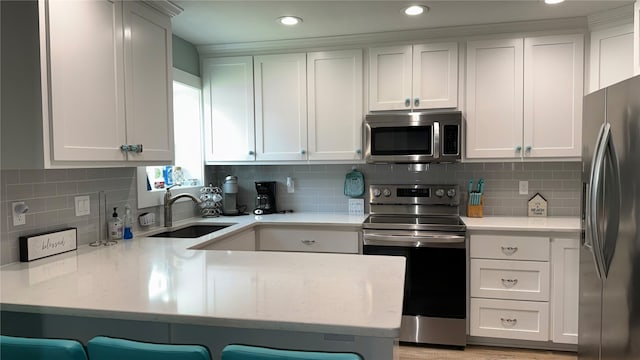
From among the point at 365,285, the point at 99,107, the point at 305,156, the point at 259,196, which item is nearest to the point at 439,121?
the point at 305,156

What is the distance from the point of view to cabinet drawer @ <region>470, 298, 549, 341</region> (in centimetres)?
283

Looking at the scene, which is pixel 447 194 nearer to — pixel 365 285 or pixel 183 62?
pixel 365 285

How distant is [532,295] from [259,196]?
222 centimetres

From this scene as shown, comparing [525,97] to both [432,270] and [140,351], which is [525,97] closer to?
[432,270]

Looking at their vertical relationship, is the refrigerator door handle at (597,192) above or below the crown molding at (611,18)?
Answer: below

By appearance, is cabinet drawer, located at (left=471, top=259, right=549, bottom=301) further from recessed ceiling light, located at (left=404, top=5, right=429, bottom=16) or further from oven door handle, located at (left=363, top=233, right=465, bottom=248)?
recessed ceiling light, located at (left=404, top=5, right=429, bottom=16)

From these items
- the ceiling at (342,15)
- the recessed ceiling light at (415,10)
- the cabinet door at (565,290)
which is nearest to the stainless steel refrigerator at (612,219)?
the cabinet door at (565,290)

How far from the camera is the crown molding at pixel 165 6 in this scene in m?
2.32

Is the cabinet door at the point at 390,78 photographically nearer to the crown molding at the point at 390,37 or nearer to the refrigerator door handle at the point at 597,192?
the crown molding at the point at 390,37

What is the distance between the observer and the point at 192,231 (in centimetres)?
299

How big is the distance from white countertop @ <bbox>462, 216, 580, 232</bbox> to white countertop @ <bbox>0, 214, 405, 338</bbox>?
1.34 metres

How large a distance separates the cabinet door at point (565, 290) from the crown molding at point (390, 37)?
4.94 feet

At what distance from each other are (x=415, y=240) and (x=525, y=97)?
51.2 inches

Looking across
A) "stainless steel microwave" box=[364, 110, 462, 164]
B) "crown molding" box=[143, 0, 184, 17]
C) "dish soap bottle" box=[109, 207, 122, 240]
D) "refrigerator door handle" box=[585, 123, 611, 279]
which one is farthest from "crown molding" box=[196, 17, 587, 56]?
"dish soap bottle" box=[109, 207, 122, 240]
